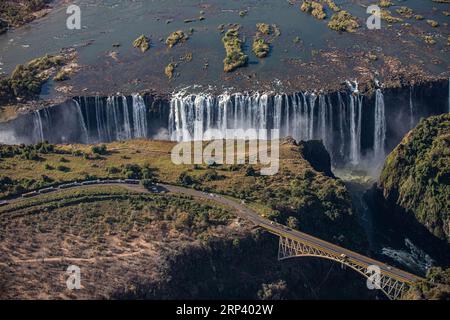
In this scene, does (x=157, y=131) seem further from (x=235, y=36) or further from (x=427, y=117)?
(x=427, y=117)

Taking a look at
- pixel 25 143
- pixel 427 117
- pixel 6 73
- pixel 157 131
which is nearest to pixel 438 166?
pixel 427 117

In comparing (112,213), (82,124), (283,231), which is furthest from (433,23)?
(112,213)

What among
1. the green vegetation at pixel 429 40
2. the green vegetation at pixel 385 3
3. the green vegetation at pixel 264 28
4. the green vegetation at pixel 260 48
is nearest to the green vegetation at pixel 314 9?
the green vegetation at pixel 264 28

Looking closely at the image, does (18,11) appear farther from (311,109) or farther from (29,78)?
(311,109)

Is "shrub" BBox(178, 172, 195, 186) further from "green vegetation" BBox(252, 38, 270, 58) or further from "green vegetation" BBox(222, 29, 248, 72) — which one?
"green vegetation" BBox(252, 38, 270, 58)

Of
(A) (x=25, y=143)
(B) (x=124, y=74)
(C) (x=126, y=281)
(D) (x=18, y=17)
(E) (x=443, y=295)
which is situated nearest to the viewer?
(E) (x=443, y=295)

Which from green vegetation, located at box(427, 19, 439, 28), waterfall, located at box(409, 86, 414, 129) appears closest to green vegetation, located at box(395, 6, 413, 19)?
green vegetation, located at box(427, 19, 439, 28)
